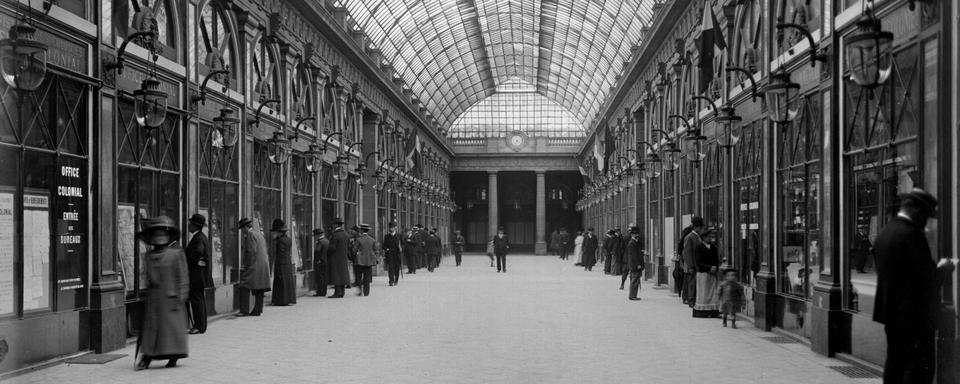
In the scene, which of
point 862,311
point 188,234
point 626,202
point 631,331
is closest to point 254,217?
point 188,234

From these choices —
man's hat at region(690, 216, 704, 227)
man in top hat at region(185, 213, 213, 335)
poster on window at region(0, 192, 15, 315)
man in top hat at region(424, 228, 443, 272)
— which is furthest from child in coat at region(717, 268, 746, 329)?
man in top hat at region(424, 228, 443, 272)

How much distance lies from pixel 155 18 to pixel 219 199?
4.21m

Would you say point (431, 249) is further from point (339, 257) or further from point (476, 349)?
point (476, 349)

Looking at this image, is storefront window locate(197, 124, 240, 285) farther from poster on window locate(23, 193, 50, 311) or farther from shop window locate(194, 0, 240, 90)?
poster on window locate(23, 193, 50, 311)

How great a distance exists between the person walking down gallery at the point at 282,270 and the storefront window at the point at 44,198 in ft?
22.4

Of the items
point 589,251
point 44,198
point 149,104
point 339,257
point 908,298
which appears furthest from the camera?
point 589,251

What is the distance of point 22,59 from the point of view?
9.05 metres

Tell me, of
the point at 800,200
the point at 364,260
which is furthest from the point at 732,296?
the point at 364,260

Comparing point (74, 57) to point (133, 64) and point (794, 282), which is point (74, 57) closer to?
point (133, 64)

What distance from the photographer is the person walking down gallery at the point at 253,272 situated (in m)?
16.8

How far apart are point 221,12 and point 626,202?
73.4ft

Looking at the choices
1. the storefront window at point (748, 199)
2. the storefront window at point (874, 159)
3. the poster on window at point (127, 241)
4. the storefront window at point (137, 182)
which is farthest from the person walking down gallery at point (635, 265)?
→ the poster on window at point (127, 241)

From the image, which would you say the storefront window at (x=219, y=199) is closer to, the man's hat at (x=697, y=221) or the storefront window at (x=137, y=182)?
the storefront window at (x=137, y=182)

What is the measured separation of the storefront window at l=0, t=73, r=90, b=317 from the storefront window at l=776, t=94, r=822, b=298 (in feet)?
28.8
